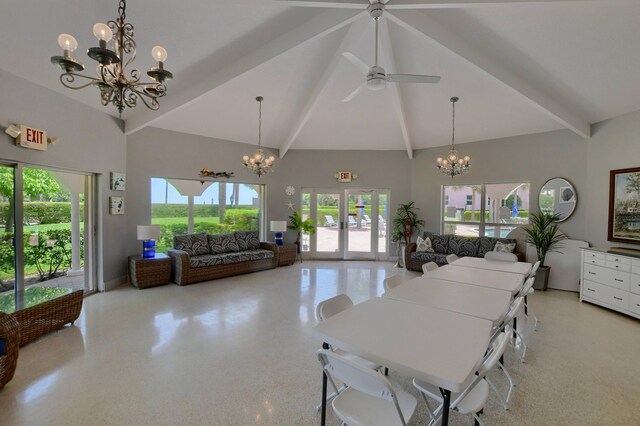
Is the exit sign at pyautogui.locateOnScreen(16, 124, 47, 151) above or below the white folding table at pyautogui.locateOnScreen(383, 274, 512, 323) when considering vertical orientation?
above

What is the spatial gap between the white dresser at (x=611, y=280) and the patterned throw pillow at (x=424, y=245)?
9.27 feet

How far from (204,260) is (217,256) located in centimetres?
35

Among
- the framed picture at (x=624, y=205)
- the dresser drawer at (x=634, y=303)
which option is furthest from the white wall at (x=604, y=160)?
the dresser drawer at (x=634, y=303)

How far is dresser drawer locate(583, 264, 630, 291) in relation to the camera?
4242 mm

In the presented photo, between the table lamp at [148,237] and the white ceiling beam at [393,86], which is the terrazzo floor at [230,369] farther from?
the white ceiling beam at [393,86]

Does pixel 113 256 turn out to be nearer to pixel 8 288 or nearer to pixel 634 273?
pixel 8 288

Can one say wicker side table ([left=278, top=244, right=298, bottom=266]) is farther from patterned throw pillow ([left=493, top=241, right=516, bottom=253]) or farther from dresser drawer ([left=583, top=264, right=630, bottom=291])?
dresser drawer ([left=583, top=264, right=630, bottom=291])

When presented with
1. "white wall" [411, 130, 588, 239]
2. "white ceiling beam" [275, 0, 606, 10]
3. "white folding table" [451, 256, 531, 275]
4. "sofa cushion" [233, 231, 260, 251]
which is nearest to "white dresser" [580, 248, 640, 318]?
"white wall" [411, 130, 588, 239]

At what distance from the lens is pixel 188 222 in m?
6.83


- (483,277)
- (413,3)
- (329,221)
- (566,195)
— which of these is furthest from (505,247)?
(413,3)

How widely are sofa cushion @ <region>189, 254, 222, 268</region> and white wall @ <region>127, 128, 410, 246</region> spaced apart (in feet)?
4.18

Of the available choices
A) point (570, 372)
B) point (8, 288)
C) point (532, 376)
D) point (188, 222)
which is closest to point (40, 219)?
point (8, 288)

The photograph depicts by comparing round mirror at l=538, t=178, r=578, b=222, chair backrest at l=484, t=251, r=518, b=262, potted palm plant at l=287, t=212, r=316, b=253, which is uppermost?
round mirror at l=538, t=178, r=578, b=222

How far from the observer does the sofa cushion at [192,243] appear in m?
6.09
